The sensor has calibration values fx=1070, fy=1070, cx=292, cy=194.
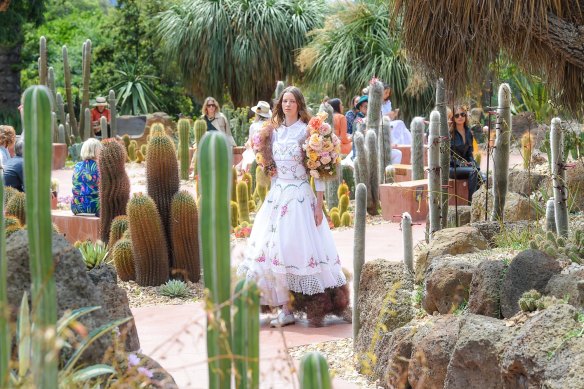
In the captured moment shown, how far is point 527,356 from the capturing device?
4500 millimetres

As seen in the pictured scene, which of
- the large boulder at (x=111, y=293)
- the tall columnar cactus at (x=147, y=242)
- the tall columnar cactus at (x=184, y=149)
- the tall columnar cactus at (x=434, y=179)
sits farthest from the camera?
the tall columnar cactus at (x=184, y=149)

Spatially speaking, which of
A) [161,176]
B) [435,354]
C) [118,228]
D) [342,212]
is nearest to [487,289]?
[435,354]

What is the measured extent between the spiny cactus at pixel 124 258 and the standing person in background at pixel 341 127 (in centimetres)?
566

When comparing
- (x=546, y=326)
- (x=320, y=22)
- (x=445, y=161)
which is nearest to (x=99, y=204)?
(x=445, y=161)

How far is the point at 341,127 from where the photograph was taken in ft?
47.5

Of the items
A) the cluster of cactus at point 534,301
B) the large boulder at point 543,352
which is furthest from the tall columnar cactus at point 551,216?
the large boulder at point 543,352

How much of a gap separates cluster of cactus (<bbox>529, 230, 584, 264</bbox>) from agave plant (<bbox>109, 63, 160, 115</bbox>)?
73.7 feet

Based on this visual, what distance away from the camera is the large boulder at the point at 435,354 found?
5184mm

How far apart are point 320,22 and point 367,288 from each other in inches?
804

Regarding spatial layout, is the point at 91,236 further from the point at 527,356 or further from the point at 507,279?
the point at 527,356

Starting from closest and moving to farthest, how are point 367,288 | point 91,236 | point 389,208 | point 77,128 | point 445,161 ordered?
point 367,288 < point 445,161 < point 91,236 < point 389,208 < point 77,128

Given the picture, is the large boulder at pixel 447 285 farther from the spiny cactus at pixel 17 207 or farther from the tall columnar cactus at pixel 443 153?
the spiny cactus at pixel 17 207

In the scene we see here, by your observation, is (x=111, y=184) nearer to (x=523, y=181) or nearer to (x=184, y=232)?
(x=184, y=232)

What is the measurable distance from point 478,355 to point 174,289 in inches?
167
